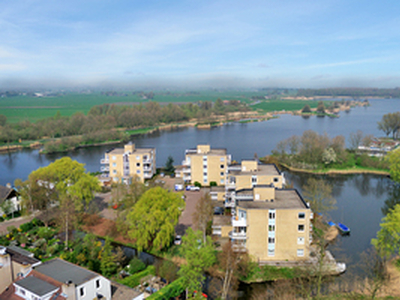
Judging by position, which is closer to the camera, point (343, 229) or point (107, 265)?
point (107, 265)

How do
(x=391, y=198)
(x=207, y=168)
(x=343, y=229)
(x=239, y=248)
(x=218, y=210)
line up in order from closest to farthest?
(x=239, y=248)
(x=343, y=229)
(x=218, y=210)
(x=391, y=198)
(x=207, y=168)

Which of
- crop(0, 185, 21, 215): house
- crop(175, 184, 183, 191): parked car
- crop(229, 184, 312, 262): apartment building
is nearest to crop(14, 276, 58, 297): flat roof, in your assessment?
crop(229, 184, 312, 262): apartment building

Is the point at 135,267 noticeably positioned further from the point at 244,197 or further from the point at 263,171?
the point at 263,171

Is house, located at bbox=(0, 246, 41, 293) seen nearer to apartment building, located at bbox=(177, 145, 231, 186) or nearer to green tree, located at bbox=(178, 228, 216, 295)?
green tree, located at bbox=(178, 228, 216, 295)

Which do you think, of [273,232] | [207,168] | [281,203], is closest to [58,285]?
[273,232]

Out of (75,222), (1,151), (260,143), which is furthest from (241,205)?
(1,151)

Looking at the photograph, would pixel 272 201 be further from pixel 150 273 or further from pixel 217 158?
pixel 217 158

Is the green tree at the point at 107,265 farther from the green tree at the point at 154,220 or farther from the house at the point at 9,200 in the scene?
the house at the point at 9,200

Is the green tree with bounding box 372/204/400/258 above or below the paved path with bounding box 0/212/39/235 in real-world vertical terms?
above
